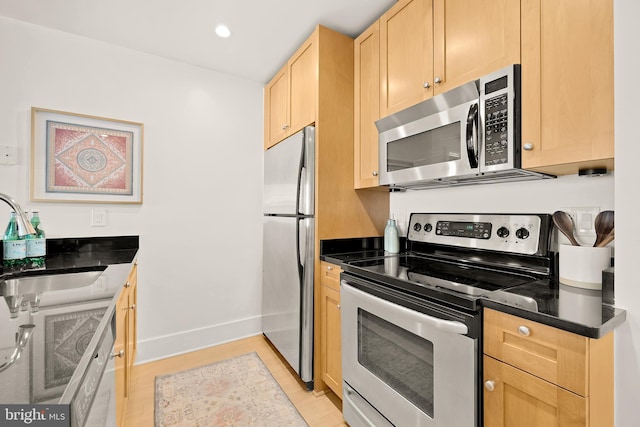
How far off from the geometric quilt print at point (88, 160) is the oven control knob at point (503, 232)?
247 cm

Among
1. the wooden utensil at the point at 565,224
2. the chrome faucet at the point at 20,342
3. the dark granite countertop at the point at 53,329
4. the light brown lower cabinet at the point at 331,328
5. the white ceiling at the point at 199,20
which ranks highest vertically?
the white ceiling at the point at 199,20

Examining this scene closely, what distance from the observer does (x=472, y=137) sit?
1.30 metres

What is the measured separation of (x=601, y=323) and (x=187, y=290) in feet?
8.32

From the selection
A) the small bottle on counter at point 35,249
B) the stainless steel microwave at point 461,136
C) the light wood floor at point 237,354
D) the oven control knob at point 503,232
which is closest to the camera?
the stainless steel microwave at point 461,136

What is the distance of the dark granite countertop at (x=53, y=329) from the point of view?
469 mm

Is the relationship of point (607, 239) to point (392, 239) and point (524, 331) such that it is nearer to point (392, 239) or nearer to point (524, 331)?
point (524, 331)

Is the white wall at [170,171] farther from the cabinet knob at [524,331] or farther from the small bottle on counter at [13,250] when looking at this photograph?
the cabinet knob at [524,331]

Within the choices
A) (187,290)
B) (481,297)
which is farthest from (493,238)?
(187,290)

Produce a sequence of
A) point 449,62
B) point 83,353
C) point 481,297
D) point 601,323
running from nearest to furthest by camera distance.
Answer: point 83,353, point 601,323, point 481,297, point 449,62

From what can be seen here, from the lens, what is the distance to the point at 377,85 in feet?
6.04

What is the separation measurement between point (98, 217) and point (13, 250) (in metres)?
0.66

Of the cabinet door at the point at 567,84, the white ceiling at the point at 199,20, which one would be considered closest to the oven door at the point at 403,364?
the cabinet door at the point at 567,84

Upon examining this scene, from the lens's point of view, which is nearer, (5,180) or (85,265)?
(85,265)

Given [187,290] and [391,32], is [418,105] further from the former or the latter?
[187,290]
